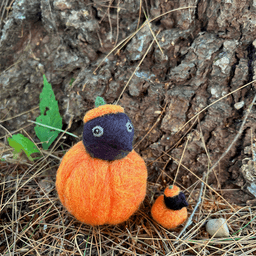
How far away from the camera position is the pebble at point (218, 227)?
1.30 metres

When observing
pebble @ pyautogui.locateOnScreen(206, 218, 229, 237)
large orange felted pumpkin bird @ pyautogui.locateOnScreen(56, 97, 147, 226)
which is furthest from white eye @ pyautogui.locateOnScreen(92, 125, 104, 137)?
pebble @ pyautogui.locateOnScreen(206, 218, 229, 237)

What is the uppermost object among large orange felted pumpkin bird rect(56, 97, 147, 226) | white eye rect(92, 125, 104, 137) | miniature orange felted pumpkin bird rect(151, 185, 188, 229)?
white eye rect(92, 125, 104, 137)

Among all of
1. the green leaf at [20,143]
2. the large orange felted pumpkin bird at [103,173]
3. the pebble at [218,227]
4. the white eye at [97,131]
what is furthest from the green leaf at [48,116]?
the pebble at [218,227]

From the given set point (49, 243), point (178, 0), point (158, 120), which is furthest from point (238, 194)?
point (178, 0)

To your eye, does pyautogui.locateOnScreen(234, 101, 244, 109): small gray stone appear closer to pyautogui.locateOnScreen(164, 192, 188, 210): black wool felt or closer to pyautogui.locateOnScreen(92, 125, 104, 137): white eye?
pyautogui.locateOnScreen(164, 192, 188, 210): black wool felt

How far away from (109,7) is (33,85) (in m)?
0.86

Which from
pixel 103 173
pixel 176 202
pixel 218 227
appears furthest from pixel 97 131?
pixel 218 227

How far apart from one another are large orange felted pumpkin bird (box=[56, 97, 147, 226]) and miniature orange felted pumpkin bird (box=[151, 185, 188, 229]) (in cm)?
19

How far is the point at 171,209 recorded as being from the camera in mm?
1276

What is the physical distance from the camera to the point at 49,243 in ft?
4.12

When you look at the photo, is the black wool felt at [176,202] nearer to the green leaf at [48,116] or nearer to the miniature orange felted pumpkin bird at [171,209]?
the miniature orange felted pumpkin bird at [171,209]

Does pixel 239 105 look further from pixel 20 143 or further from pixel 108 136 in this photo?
pixel 20 143

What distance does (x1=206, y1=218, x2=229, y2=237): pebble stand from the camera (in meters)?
1.30

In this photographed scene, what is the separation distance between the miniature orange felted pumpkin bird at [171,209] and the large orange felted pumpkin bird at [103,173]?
186mm
